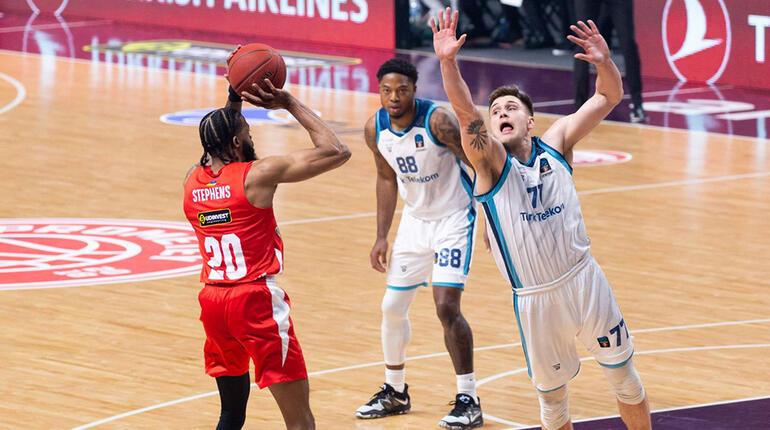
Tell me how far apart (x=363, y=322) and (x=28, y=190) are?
17.1 feet

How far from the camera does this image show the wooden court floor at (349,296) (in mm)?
8609

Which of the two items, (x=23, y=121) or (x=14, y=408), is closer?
(x=14, y=408)

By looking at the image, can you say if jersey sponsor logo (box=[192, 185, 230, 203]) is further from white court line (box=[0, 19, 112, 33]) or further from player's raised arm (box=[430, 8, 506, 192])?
white court line (box=[0, 19, 112, 33])

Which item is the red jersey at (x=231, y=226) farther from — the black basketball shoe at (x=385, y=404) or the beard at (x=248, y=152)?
the black basketball shoe at (x=385, y=404)

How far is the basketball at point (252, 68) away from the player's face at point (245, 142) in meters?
0.33

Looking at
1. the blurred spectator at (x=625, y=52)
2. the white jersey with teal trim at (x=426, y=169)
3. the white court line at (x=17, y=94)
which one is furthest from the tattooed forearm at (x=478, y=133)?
the white court line at (x=17, y=94)

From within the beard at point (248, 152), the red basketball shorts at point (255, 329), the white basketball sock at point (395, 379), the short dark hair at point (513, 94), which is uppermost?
the short dark hair at point (513, 94)

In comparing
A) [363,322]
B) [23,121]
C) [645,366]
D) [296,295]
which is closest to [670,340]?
[645,366]

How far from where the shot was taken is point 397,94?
28.0 feet

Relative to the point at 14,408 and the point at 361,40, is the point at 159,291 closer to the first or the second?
the point at 14,408

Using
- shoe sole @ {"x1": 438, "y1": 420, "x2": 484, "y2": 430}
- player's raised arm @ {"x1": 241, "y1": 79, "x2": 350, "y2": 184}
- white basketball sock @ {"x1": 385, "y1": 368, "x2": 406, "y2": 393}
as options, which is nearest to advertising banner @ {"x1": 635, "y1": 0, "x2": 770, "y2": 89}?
white basketball sock @ {"x1": 385, "y1": 368, "x2": 406, "y2": 393}

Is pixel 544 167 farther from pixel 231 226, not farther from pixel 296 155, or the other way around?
pixel 231 226

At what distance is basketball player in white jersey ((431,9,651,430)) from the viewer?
698 cm

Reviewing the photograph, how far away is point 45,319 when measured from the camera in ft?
33.8
